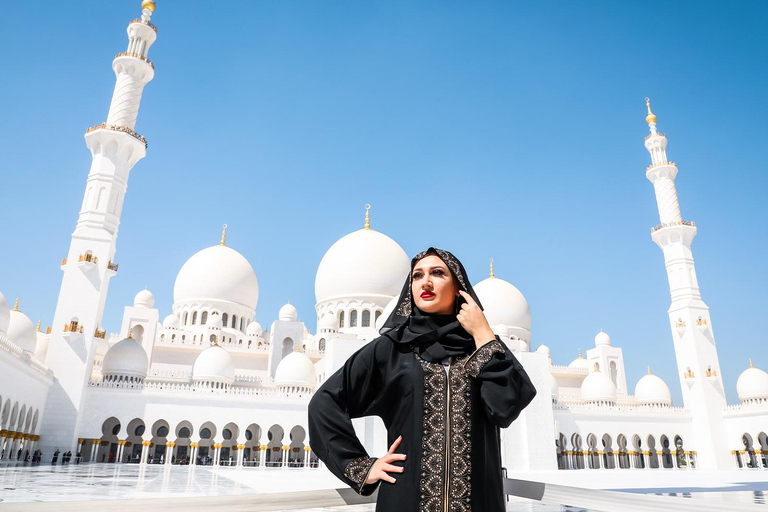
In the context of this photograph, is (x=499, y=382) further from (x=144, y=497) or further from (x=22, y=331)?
(x=22, y=331)

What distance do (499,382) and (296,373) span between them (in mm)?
17740

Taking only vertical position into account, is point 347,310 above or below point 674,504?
above

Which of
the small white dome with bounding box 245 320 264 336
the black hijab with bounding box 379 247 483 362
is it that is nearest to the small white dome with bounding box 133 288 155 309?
the small white dome with bounding box 245 320 264 336

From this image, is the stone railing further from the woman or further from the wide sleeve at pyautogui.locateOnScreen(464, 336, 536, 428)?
the wide sleeve at pyautogui.locateOnScreen(464, 336, 536, 428)

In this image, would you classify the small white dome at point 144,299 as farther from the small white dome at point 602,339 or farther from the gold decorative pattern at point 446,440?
the gold decorative pattern at point 446,440

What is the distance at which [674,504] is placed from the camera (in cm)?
228

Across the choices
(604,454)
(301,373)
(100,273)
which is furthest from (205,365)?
(604,454)

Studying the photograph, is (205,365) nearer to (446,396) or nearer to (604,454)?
(604,454)

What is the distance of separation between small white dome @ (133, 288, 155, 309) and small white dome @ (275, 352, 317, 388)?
8588 mm

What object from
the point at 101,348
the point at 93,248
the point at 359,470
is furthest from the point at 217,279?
the point at 359,470

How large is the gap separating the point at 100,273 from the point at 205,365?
4.73 meters

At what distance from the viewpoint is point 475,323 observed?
5.26 feet

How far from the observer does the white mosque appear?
51.6 ft

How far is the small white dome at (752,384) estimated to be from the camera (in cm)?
2053
